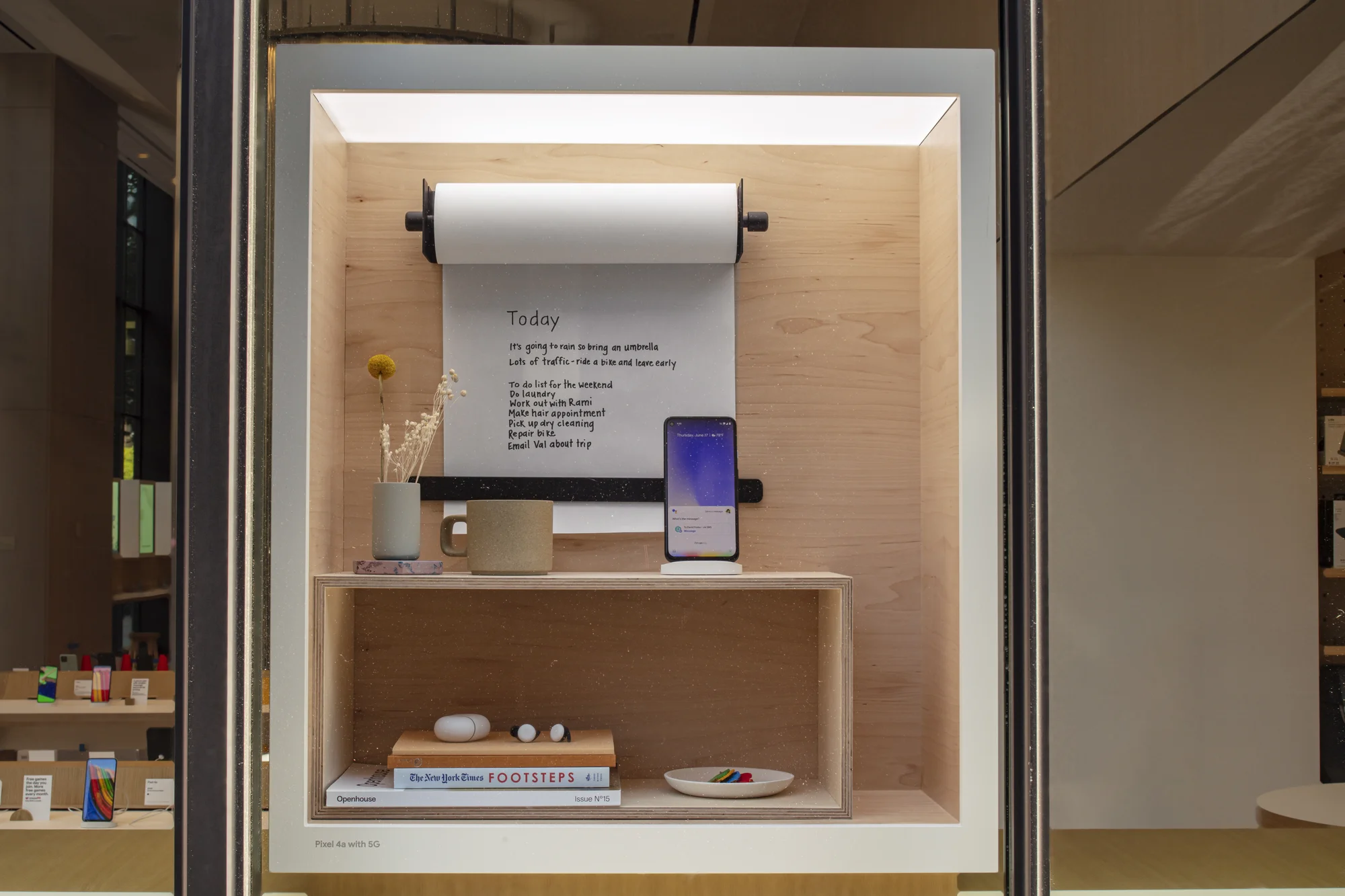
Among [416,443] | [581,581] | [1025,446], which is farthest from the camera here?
[416,443]

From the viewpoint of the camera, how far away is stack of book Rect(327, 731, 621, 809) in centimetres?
147

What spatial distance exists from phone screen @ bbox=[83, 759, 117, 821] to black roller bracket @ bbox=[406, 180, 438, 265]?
856 mm

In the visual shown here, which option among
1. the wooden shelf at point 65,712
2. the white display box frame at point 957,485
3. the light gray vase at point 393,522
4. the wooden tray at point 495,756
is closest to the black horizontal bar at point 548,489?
the light gray vase at point 393,522

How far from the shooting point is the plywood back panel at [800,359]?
66.7 inches

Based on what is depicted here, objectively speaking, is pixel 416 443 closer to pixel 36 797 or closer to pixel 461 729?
pixel 461 729

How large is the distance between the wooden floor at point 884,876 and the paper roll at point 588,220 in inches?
35.9

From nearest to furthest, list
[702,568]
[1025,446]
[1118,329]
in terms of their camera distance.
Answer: [1025,446] → [702,568] → [1118,329]

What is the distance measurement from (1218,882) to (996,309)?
34.6 inches

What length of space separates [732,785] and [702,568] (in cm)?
30

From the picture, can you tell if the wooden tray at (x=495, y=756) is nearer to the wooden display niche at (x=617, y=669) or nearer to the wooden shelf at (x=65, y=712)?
the wooden display niche at (x=617, y=669)

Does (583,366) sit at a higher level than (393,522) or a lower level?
higher

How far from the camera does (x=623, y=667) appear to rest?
1697mm

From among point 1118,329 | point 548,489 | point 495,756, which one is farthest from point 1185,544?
point 495,756

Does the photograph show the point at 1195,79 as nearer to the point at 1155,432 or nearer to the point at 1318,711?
the point at 1155,432
